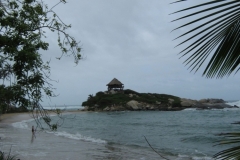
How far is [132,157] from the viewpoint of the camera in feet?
54.7

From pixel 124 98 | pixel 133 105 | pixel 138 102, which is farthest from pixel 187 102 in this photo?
pixel 124 98

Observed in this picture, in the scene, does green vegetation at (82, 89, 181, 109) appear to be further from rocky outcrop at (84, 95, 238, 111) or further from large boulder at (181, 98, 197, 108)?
large boulder at (181, 98, 197, 108)

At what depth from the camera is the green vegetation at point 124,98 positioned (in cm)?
8656

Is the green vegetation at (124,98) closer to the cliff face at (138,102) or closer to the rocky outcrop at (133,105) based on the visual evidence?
the cliff face at (138,102)

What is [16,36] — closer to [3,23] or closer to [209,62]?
[3,23]

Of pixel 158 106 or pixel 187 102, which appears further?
pixel 187 102

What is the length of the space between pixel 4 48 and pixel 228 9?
473 cm

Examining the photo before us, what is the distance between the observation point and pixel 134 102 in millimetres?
84375

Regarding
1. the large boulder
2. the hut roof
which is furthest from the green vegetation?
the hut roof

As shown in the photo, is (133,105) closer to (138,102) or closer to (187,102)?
→ (138,102)

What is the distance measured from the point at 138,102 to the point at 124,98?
4.61 metres

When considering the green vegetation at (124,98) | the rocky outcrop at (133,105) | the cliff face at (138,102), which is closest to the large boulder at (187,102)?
the cliff face at (138,102)

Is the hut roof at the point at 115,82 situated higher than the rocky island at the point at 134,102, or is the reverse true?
the hut roof at the point at 115,82

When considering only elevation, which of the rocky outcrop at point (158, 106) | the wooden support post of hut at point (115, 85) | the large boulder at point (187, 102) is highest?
the wooden support post of hut at point (115, 85)
